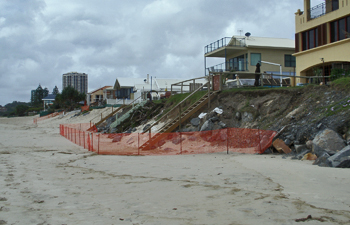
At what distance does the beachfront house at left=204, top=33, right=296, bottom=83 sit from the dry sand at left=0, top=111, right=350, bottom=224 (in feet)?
82.9

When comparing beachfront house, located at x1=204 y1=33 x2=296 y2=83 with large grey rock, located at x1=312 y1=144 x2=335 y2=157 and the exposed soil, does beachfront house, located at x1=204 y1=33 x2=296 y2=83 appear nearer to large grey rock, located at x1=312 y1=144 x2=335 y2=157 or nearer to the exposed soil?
the exposed soil

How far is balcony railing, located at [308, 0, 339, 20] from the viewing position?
79.5 feet

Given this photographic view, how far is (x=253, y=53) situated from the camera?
1412 inches

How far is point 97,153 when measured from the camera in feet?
53.5

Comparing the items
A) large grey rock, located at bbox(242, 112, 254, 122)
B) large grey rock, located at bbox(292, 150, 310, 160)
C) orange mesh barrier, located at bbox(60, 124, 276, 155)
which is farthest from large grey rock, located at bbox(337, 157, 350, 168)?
large grey rock, located at bbox(242, 112, 254, 122)

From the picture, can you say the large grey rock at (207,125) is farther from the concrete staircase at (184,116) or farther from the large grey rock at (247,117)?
the concrete staircase at (184,116)

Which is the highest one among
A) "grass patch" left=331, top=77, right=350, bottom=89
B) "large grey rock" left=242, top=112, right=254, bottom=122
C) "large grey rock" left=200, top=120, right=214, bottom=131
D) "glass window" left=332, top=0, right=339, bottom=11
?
"glass window" left=332, top=0, right=339, bottom=11

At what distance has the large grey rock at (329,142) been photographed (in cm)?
1155

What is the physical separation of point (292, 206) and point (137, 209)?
301 cm

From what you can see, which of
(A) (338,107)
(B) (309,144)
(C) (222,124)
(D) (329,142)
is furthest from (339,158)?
(C) (222,124)

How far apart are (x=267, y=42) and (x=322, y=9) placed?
39.2ft

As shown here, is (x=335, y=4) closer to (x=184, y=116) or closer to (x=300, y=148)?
(x=184, y=116)

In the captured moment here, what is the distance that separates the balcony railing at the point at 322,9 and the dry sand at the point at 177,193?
58.6 ft

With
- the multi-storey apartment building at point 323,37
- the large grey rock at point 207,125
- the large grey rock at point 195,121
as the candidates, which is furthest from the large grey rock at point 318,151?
the multi-storey apartment building at point 323,37
